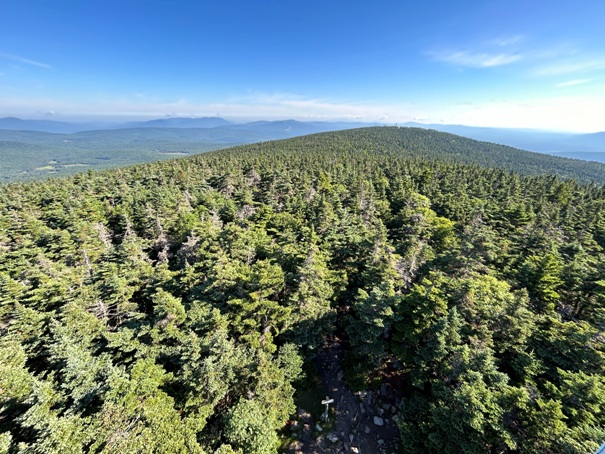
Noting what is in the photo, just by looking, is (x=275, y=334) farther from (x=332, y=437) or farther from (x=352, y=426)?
(x=352, y=426)

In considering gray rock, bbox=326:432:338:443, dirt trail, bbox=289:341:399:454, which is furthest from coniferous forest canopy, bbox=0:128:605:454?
gray rock, bbox=326:432:338:443

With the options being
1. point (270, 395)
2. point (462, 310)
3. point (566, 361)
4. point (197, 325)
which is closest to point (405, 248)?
point (462, 310)

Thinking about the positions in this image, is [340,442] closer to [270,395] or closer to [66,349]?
[270,395]

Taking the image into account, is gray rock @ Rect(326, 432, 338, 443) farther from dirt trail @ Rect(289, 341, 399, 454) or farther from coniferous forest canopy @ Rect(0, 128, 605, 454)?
coniferous forest canopy @ Rect(0, 128, 605, 454)

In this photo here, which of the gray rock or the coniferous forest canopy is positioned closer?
the coniferous forest canopy

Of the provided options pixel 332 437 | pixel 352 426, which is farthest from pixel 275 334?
pixel 352 426

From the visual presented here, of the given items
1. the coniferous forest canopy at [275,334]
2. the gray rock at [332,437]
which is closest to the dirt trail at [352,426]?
the gray rock at [332,437]
